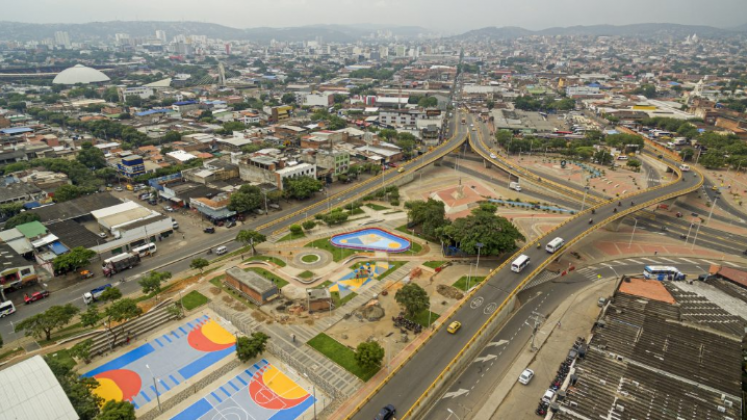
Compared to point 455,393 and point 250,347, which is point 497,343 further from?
point 250,347

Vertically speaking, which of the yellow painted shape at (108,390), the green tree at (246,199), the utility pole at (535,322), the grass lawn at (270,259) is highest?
the green tree at (246,199)

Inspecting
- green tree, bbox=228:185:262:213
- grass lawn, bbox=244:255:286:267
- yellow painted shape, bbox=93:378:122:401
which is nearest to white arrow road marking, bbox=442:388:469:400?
yellow painted shape, bbox=93:378:122:401

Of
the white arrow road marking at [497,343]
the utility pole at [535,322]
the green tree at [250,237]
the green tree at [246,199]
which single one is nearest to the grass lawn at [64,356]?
the green tree at [250,237]

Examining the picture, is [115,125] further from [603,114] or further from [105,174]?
[603,114]

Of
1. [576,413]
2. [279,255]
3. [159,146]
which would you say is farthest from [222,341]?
[159,146]

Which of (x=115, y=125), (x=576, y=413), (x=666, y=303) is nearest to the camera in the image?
(x=576, y=413)

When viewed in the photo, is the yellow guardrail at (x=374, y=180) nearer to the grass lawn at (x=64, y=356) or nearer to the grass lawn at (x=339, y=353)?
the grass lawn at (x=339, y=353)
